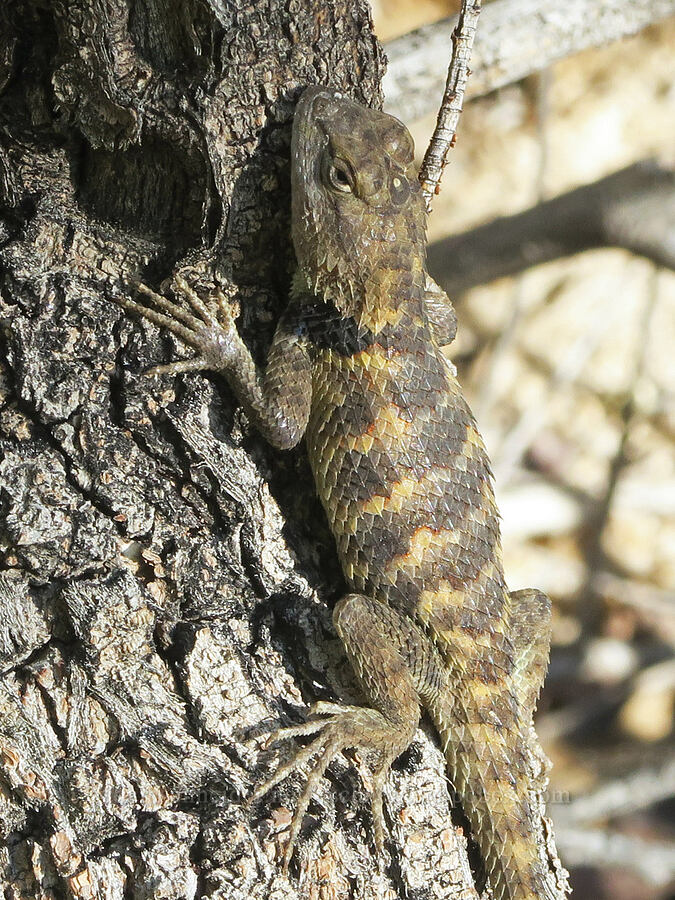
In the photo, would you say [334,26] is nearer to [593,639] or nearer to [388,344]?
[388,344]

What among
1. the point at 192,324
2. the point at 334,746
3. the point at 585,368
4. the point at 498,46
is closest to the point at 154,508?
the point at 192,324

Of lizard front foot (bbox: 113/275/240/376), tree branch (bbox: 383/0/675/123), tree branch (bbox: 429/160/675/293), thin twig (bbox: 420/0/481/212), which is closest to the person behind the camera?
lizard front foot (bbox: 113/275/240/376)

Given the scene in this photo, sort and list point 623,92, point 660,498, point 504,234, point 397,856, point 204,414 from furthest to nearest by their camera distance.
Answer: point 623,92, point 660,498, point 504,234, point 204,414, point 397,856

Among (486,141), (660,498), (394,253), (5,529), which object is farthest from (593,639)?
(5,529)

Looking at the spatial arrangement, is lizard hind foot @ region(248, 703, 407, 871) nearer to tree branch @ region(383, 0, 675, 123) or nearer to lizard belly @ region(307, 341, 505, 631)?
lizard belly @ region(307, 341, 505, 631)

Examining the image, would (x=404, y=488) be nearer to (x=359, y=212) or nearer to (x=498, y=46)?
(x=359, y=212)

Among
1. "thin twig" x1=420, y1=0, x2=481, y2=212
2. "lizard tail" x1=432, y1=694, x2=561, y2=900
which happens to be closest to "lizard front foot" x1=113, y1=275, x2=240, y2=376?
"thin twig" x1=420, y1=0, x2=481, y2=212

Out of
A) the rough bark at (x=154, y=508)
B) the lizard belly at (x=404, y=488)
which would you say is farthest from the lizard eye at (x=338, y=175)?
the lizard belly at (x=404, y=488)

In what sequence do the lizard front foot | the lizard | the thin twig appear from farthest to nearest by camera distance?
the thin twig
the lizard
the lizard front foot
